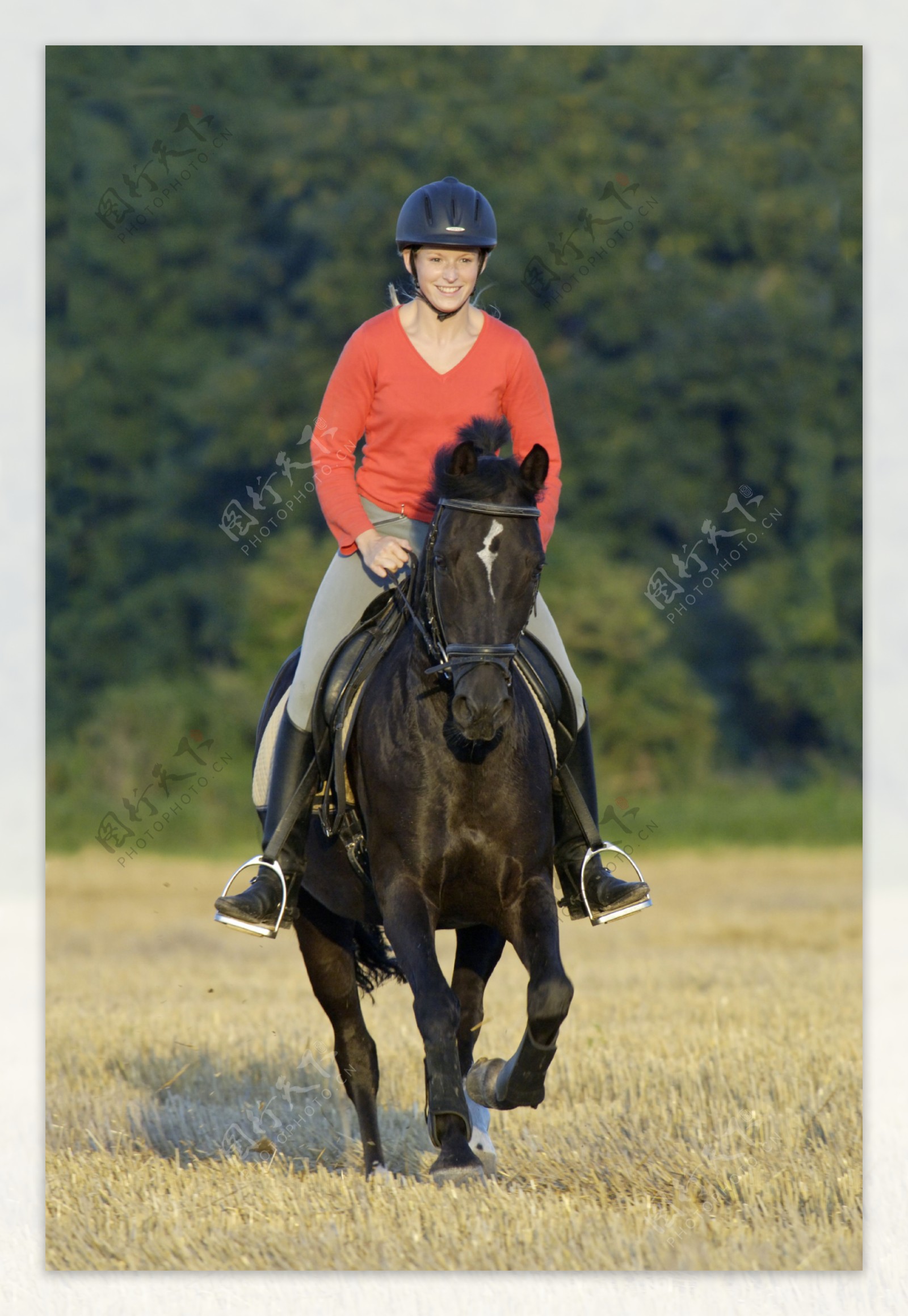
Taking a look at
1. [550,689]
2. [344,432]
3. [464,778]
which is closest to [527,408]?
[344,432]

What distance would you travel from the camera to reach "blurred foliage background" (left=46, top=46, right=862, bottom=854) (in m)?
28.7

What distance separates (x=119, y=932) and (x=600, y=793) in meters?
9.79

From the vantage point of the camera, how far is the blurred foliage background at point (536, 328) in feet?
94.3

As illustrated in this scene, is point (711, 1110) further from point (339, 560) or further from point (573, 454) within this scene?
point (573, 454)

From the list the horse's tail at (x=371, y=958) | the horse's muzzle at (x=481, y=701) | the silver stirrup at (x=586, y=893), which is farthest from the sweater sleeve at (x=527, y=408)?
the horse's tail at (x=371, y=958)

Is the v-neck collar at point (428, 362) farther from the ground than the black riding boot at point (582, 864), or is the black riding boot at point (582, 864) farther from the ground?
the v-neck collar at point (428, 362)

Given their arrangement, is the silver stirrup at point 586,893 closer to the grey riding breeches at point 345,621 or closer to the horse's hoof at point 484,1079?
the grey riding breeches at point 345,621

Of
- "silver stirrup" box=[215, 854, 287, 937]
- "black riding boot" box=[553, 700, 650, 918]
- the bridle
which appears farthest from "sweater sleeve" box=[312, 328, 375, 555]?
"silver stirrup" box=[215, 854, 287, 937]

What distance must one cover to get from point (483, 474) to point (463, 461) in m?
0.08

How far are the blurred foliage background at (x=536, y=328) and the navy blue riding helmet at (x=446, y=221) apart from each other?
71.6ft

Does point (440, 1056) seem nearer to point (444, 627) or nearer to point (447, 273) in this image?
point (444, 627)

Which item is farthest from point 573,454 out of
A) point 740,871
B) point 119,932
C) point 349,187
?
point 119,932

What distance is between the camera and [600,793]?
2469 centimetres

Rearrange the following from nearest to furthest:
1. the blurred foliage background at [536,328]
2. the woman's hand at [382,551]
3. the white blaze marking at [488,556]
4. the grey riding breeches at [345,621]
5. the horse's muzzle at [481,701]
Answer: the horse's muzzle at [481,701] → the white blaze marking at [488,556] → the woman's hand at [382,551] → the grey riding breeches at [345,621] → the blurred foliage background at [536,328]
